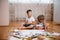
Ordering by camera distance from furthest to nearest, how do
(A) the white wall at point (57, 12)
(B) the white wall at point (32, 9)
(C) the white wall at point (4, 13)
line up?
(B) the white wall at point (32, 9) → (A) the white wall at point (57, 12) → (C) the white wall at point (4, 13)

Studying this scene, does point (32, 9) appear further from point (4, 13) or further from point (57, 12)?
point (4, 13)

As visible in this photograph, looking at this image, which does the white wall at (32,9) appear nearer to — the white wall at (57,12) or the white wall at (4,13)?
the white wall at (57,12)

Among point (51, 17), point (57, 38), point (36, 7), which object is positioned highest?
point (36, 7)

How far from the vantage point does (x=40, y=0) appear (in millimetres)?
3490

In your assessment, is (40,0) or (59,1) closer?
(59,1)

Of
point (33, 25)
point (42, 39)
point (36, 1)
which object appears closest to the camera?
point (42, 39)

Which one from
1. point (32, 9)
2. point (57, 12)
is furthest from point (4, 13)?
point (57, 12)

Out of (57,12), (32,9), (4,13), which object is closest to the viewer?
(4,13)

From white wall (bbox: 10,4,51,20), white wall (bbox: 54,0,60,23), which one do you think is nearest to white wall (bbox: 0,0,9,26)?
white wall (bbox: 10,4,51,20)

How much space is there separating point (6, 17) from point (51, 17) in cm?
123

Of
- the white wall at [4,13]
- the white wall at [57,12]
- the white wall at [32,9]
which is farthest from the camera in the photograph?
the white wall at [32,9]

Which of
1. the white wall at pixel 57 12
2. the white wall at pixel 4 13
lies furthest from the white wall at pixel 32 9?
the white wall at pixel 4 13

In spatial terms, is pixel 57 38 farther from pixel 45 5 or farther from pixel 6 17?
pixel 45 5

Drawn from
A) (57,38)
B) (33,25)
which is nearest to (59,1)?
(33,25)
